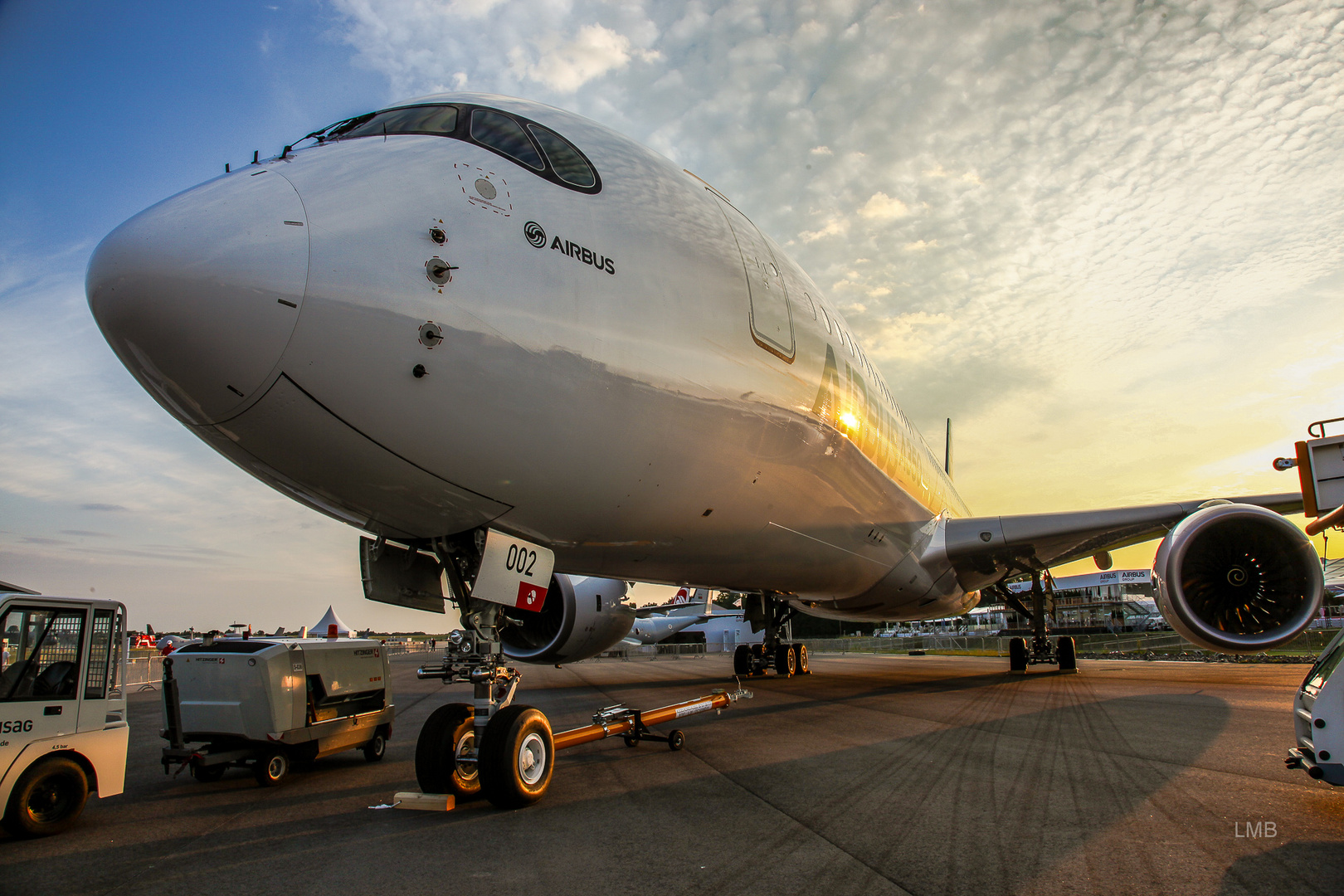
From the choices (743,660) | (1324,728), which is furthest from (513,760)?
(743,660)

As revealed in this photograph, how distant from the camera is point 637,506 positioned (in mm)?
4930

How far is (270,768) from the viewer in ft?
20.7

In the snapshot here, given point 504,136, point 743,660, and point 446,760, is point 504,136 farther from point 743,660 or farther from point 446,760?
point 743,660

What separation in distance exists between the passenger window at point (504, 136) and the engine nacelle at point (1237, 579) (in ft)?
22.3

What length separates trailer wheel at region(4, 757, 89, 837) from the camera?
4.58 m

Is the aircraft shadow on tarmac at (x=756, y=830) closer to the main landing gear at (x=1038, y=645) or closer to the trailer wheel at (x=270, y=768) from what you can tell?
the trailer wheel at (x=270, y=768)

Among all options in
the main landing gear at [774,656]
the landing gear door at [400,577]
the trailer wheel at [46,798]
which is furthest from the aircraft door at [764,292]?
the main landing gear at [774,656]

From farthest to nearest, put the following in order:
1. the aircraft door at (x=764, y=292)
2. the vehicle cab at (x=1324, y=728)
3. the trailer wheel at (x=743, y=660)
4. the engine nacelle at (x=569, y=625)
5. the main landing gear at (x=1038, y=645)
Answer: the trailer wheel at (x=743, y=660)
the main landing gear at (x=1038, y=645)
the engine nacelle at (x=569, y=625)
the aircraft door at (x=764, y=292)
the vehicle cab at (x=1324, y=728)

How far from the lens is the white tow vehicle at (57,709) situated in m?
4.68

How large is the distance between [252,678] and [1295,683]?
592 inches

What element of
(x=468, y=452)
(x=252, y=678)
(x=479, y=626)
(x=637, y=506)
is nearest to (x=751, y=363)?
(x=637, y=506)

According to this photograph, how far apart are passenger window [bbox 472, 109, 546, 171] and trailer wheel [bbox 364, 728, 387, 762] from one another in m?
5.92

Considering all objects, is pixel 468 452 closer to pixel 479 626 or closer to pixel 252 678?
pixel 479 626

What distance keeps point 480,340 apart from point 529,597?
1928mm
